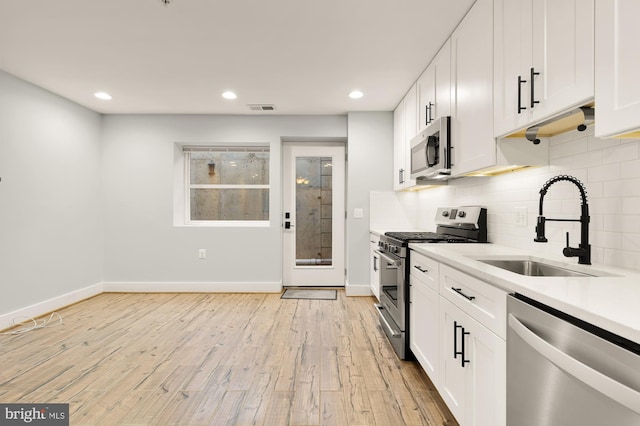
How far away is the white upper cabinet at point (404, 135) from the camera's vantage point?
3393mm

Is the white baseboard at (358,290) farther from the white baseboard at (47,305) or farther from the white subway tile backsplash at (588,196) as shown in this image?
the white baseboard at (47,305)

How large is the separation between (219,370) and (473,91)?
249 centimetres

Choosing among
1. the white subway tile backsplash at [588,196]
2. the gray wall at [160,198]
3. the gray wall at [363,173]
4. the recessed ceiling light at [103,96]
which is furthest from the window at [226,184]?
the white subway tile backsplash at [588,196]

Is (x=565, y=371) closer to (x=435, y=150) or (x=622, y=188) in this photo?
(x=622, y=188)

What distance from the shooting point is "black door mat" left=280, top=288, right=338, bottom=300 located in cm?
424

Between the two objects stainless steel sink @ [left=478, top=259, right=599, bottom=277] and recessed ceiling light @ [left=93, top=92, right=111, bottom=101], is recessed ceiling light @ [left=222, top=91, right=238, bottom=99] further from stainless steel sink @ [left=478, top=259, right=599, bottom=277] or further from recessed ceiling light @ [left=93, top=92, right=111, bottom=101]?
stainless steel sink @ [left=478, top=259, right=599, bottom=277]

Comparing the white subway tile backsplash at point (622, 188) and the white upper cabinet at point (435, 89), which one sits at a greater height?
the white upper cabinet at point (435, 89)

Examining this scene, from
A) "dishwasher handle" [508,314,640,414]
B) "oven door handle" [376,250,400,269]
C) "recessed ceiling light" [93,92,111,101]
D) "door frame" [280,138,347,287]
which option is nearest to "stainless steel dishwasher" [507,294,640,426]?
"dishwasher handle" [508,314,640,414]

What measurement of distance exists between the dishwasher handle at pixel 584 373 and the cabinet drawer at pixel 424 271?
87 centimetres

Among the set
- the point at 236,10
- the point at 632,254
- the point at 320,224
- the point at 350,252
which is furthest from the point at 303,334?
the point at 236,10

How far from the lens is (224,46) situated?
2.64 meters

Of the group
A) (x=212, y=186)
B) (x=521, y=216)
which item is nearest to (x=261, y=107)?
(x=212, y=186)

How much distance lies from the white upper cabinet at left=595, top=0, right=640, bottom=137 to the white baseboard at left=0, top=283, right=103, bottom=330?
4511mm

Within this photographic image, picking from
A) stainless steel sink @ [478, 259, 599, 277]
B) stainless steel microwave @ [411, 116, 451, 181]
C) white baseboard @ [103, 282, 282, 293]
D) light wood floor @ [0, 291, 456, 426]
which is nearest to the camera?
stainless steel sink @ [478, 259, 599, 277]
